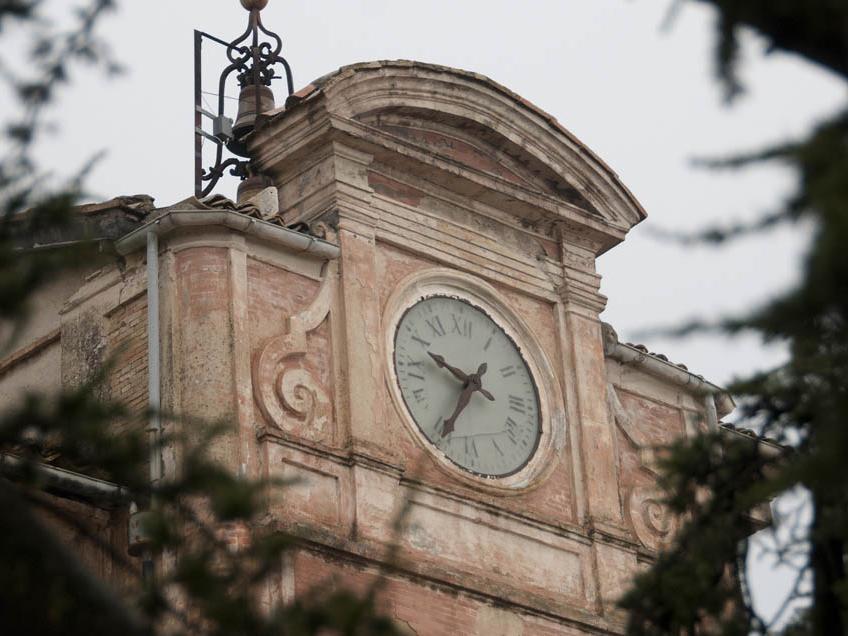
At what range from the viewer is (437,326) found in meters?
17.1

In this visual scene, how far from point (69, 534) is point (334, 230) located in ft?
9.04

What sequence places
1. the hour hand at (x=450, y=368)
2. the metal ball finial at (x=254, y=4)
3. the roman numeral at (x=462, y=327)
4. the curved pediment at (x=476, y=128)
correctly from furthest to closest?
the metal ball finial at (x=254, y=4) → the roman numeral at (x=462, y=327) → the curved pediment at (x=476, y=128) → the hour hand at (x=450, y=368)

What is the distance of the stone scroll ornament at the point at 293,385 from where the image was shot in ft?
51.8

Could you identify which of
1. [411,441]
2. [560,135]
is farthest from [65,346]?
[560,135]

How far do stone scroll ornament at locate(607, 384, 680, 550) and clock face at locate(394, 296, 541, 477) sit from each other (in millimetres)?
950

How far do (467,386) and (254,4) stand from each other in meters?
4.94

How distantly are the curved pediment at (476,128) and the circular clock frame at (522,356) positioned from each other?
0.82m

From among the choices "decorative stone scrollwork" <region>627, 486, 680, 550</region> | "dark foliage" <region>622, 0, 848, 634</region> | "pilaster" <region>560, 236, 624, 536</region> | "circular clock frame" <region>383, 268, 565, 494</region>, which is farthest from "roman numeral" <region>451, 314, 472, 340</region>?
"dark foliage" <region>622, 0, 848, 634</region>

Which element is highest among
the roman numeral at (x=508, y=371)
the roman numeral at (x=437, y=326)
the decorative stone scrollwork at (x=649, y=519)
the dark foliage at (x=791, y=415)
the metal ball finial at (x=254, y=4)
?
the metal ball finial at (x=254, y=4)

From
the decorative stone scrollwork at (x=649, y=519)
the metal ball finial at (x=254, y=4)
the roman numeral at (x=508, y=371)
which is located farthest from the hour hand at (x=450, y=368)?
the metal ball finial at (x=254, y=4)

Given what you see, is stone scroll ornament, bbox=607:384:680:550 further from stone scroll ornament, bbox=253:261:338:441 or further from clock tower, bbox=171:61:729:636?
stone scroll ornament, bbox=253:261:338:441

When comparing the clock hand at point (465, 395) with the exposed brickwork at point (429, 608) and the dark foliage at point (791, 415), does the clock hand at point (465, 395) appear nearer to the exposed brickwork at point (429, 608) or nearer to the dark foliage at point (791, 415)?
the exposed brickwork at point (429, 608)

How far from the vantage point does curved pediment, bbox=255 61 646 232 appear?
668 inches

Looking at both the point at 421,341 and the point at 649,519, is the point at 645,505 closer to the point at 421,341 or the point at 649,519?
the point at 649,519
